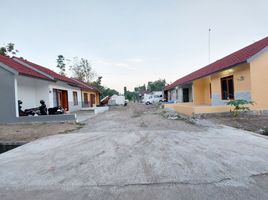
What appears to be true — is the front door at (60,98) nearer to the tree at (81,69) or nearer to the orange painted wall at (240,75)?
the orange painted wall at (240,75)

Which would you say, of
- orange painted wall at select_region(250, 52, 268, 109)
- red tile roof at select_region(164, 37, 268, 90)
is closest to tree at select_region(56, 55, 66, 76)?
red tile roof at select_region(164, 37, 268, 90)

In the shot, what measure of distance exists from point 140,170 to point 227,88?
43.0 ft

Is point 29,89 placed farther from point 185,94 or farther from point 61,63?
point 61,63

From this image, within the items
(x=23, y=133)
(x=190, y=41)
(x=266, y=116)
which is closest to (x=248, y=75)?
A: (x=266, y=116)

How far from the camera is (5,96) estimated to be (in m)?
12.0

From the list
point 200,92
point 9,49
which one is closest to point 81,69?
point 9,49

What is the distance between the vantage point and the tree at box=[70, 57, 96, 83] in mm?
46625

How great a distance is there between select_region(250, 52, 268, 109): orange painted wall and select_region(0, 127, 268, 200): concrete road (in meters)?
6.68

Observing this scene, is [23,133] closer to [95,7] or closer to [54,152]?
[54,152]

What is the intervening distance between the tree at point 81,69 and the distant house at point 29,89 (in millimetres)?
21506

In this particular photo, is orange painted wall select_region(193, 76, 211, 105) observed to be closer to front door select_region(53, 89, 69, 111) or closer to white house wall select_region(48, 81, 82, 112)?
white house wall select_region(48, 81, 82, 112)

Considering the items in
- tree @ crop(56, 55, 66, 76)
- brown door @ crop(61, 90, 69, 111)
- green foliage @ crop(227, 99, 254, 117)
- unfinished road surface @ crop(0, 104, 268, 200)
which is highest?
tree @ crop(56, 55, 66, 76)

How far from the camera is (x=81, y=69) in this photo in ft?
154

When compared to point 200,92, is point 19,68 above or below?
above
